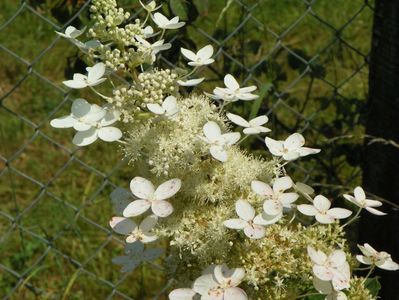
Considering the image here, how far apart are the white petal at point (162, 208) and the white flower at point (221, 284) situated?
0.08m

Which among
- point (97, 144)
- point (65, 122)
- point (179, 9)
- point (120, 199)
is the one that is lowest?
point (97, 144)

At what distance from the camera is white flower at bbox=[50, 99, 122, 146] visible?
946 millimetres

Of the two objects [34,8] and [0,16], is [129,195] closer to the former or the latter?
[34,8]

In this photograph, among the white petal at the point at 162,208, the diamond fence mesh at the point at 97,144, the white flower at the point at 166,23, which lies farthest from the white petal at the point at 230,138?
the diamond fence mesh at the point at 97,144

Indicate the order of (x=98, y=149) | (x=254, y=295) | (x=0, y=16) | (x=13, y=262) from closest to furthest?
(x=254, y=295) < (x=13, y=262) < (x=98, y=149) < (x=0, y=16)

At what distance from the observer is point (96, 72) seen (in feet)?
3.25

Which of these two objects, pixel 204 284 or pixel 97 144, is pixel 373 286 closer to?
pixel 204 284

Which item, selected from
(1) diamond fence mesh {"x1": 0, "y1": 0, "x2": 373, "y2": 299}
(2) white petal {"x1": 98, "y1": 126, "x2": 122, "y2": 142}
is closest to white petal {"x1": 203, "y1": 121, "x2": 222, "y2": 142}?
(2) white petal {"x1": 98, "y1": 126, "x2": 122, "y2": 142}

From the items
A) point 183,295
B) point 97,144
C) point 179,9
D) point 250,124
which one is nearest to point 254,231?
point 183,295

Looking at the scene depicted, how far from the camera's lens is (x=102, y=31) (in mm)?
988

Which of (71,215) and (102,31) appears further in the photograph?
(71,215)

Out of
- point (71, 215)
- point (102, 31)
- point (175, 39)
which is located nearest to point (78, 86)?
point (102, 31)

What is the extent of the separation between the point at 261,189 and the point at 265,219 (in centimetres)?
4

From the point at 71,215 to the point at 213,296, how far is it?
4.99 ft
